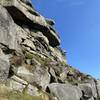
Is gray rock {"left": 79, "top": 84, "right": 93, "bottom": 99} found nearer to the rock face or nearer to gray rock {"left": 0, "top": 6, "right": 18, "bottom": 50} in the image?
the rock face

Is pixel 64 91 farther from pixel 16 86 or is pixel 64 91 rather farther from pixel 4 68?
pixel 4 68

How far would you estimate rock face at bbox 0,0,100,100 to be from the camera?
25938 millimetres

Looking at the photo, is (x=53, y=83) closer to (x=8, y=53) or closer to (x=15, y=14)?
(x=8, y=53)

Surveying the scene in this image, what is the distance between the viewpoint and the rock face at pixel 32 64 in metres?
25.9

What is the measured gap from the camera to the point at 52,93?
30109 millimetres

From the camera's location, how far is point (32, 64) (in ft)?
97.2

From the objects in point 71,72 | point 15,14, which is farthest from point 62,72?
point 15,14

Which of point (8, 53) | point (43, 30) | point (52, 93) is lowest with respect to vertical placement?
point (52, 93)

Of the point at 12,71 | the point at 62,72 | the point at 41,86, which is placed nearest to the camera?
the point at 12,71

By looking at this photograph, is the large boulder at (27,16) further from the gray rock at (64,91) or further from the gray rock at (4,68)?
the gray rock at (4,68)

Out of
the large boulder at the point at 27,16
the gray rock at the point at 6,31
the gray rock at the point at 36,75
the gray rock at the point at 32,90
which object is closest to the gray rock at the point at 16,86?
the gray rock at the point at 32,90

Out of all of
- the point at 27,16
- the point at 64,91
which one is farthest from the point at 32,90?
the point at 27,16

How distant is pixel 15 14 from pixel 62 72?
9.08m

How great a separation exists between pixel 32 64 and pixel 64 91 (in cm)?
486
